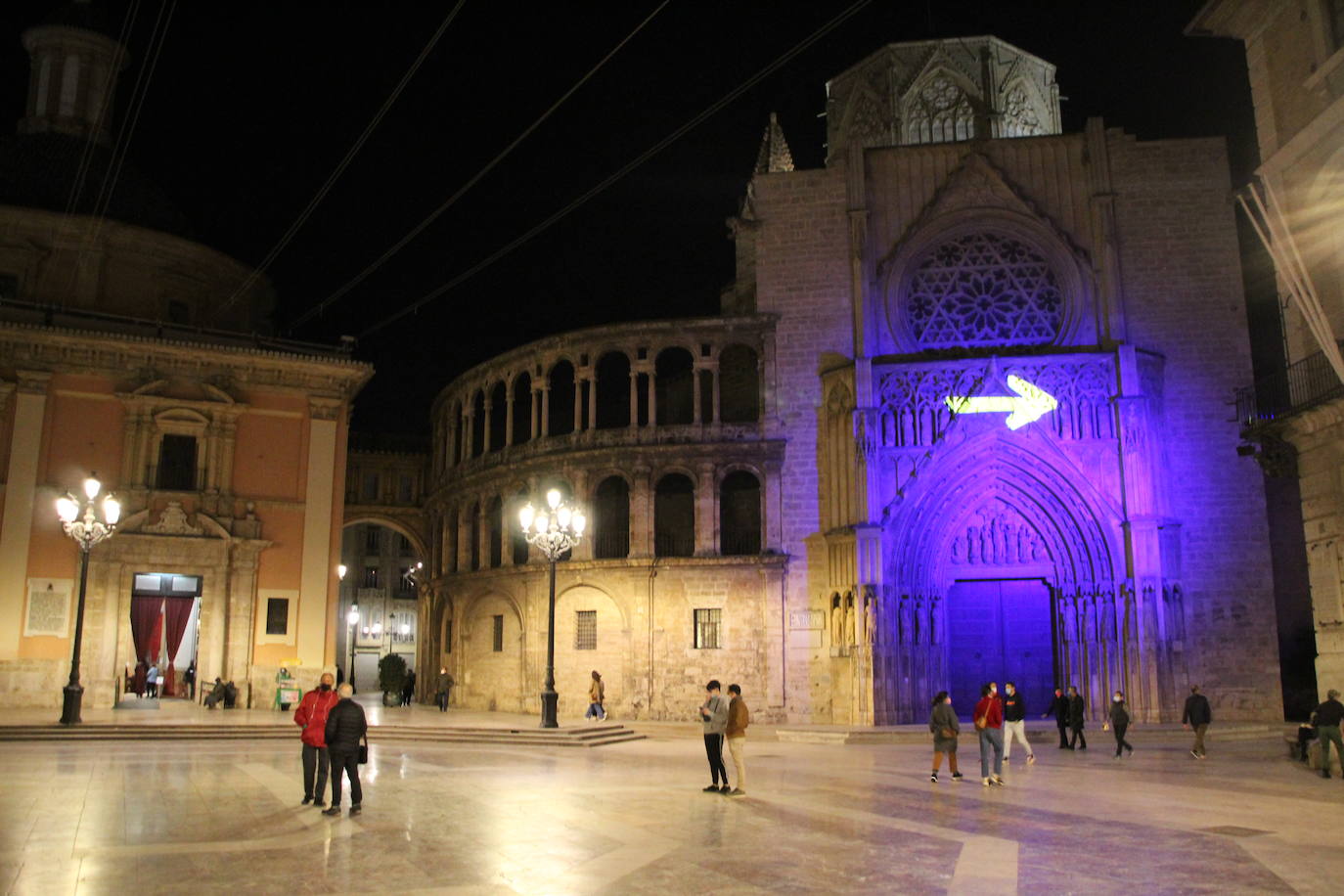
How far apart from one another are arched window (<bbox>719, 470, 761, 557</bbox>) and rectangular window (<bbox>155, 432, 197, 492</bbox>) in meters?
13.5

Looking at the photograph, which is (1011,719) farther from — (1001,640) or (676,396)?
(676,396)

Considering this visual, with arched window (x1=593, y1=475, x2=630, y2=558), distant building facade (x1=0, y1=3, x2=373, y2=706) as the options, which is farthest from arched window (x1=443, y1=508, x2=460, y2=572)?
distant building facade (x1=0, y1=3, x2=373, y2=706)

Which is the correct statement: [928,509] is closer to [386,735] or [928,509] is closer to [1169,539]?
[1169,539]

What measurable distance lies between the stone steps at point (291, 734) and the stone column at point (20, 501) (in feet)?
18.6

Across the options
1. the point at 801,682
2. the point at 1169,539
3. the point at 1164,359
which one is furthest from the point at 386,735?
the point at 1164,359

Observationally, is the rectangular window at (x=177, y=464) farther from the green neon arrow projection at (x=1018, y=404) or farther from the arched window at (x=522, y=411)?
the green neon arrow projection at (x=1018, y=404)

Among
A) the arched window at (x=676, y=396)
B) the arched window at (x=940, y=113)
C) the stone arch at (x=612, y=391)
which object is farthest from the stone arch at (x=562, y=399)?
the arched window at (x=940, y=113)

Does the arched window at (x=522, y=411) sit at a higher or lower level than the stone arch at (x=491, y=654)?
higher

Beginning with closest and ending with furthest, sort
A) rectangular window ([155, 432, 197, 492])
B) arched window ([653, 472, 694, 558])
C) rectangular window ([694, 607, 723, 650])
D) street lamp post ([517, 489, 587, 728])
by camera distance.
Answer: street lamp post ([517, 489, 587, 728]) < rectangular window ([155, 432, 197, 492]) < rectangular window ([694, 607, 723, 650]) < arched window ([653, 472, 694, 558])

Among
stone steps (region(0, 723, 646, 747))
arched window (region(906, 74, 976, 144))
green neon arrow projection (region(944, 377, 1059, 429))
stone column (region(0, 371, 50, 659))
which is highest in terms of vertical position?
arched window (region(906, 74, 976, 144))

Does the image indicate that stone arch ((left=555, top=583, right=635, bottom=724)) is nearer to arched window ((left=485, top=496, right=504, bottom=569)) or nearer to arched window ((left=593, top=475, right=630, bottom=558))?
arched window ((left=593, top=475, right=630, bottom=558))

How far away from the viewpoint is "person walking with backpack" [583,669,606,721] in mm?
26234

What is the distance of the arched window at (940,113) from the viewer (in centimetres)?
3412

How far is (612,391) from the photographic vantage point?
38.7 meters
